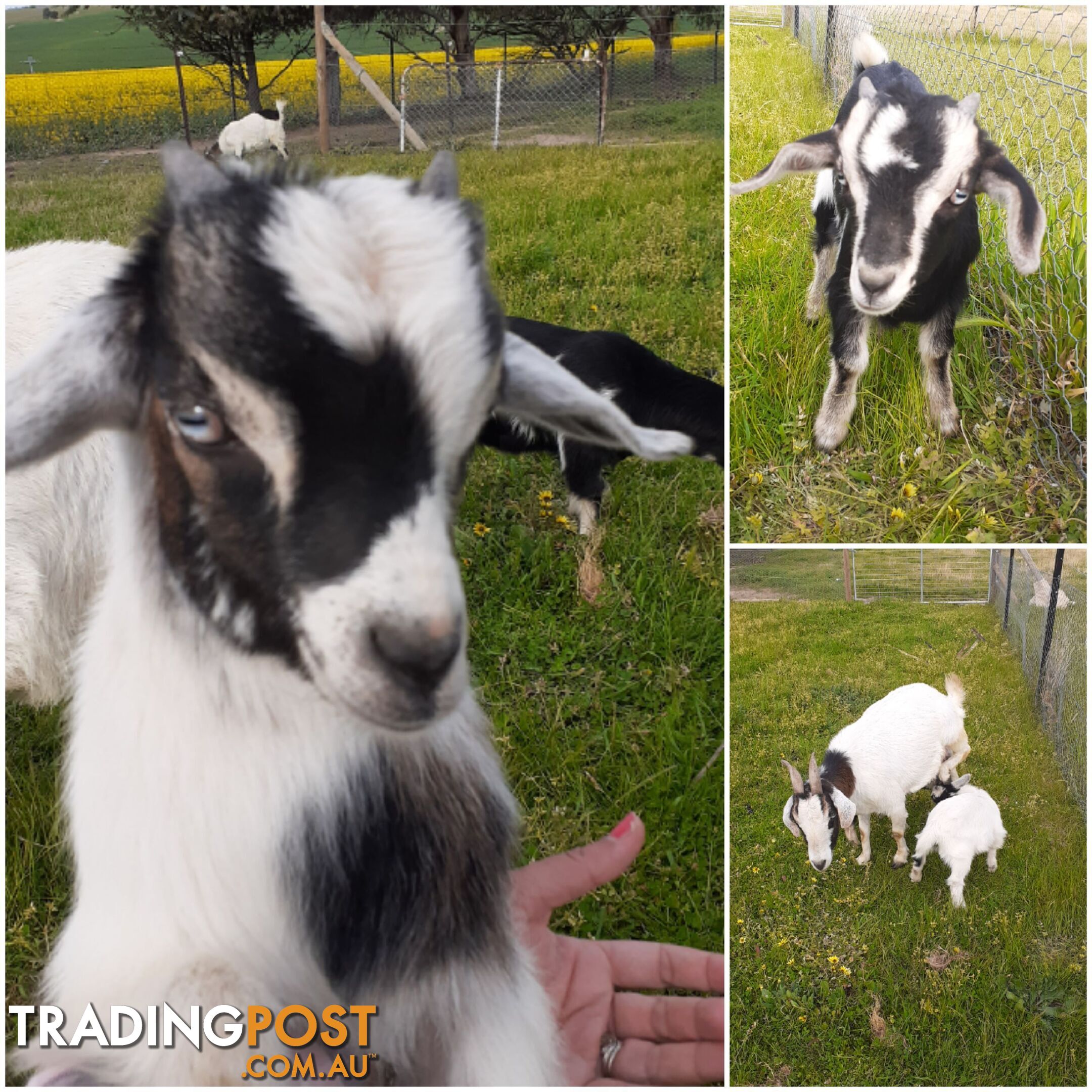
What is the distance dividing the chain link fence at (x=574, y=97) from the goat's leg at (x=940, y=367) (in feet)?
1.20

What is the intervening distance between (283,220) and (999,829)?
1.11m

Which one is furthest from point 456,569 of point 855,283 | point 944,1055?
point 944,1055

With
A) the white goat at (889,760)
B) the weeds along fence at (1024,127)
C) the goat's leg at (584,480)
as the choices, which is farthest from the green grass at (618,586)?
the weeds along fence at (1024,127)

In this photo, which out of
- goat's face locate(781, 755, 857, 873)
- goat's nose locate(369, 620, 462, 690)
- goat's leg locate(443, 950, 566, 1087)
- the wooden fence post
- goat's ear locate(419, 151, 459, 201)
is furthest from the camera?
goat's face locate(781, 755, 857, 873)

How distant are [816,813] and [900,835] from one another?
12 centimetres

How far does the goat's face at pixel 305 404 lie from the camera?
729mm

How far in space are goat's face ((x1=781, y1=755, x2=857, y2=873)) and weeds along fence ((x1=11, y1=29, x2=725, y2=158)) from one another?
0.84 meters

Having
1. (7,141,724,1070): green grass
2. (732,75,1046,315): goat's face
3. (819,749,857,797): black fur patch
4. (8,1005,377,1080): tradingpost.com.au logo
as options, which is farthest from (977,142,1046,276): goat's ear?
(8,1005,377,1080): tradingpost.com.au logo

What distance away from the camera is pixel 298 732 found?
89 cm

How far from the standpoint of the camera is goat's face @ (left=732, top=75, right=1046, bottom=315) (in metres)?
1.15

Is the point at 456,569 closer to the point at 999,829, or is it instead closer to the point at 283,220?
the point at 283,220

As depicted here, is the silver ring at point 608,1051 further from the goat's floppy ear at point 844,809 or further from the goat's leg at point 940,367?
the goat's leg at point 940,367

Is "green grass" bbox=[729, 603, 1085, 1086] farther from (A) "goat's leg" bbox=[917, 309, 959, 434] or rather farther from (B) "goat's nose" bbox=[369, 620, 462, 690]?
(B) "goat's nose" bbox=[369, 620, 462, 690]

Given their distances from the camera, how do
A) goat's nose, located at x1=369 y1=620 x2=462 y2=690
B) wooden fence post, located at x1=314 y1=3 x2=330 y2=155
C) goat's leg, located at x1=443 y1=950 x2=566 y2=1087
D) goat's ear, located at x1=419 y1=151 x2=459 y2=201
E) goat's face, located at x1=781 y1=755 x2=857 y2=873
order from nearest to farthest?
goat's nose, located at x1=369 y1=620 x2=462 y2=690 → goat's ear, located at x1=419 y1=151 x2=459 y2=201 → goat's leg, located at x1=443 y1=950 x2=566 y2=1087 → wooden fence post, located at x1=314 y1=3 x2=330 y2=155 → goat's face, located at x1=781 y1=755 x2=857 y2=873
